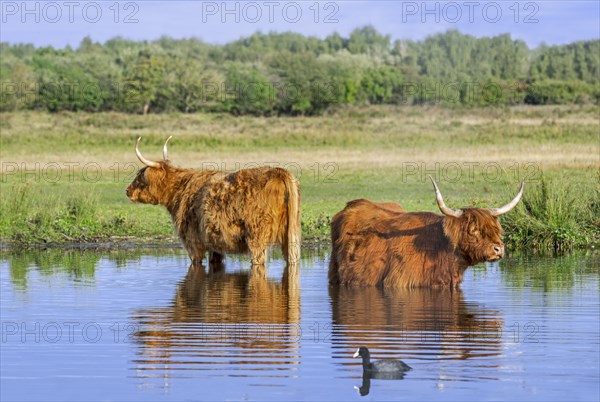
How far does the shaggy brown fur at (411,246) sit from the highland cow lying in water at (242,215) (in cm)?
132

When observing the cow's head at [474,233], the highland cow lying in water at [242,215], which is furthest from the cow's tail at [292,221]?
the cow's head at [474,233]

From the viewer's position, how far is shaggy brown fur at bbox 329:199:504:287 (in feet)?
36.7

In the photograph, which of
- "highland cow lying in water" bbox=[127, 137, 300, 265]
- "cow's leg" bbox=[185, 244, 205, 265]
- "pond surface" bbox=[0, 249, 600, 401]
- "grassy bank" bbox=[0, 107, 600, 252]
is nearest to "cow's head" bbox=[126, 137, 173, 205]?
"highland cow lying in water" bbox=[127, 137, 300, 265]

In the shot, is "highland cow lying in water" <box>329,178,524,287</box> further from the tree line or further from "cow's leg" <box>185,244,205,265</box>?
the tree line

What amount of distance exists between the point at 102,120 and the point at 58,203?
24905 mm

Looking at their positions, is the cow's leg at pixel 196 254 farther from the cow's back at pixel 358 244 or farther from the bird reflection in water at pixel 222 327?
the cow's back at pixel 358 244

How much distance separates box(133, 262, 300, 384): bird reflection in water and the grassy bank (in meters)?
4.19

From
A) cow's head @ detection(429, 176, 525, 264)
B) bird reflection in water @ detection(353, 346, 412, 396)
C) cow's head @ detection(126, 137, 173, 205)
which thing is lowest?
bird reflection in water @ detection(353, 346, 412, 396)

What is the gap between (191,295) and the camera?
37.9ft

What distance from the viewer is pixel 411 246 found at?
11422 mm

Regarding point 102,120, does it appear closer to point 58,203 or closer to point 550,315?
point 58,203

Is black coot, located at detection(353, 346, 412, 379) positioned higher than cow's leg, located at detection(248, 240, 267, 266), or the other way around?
cow's leg, located at detection(248, 240, 267, 266)

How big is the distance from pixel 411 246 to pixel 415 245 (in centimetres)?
4

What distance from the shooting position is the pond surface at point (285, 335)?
24.9 ft
